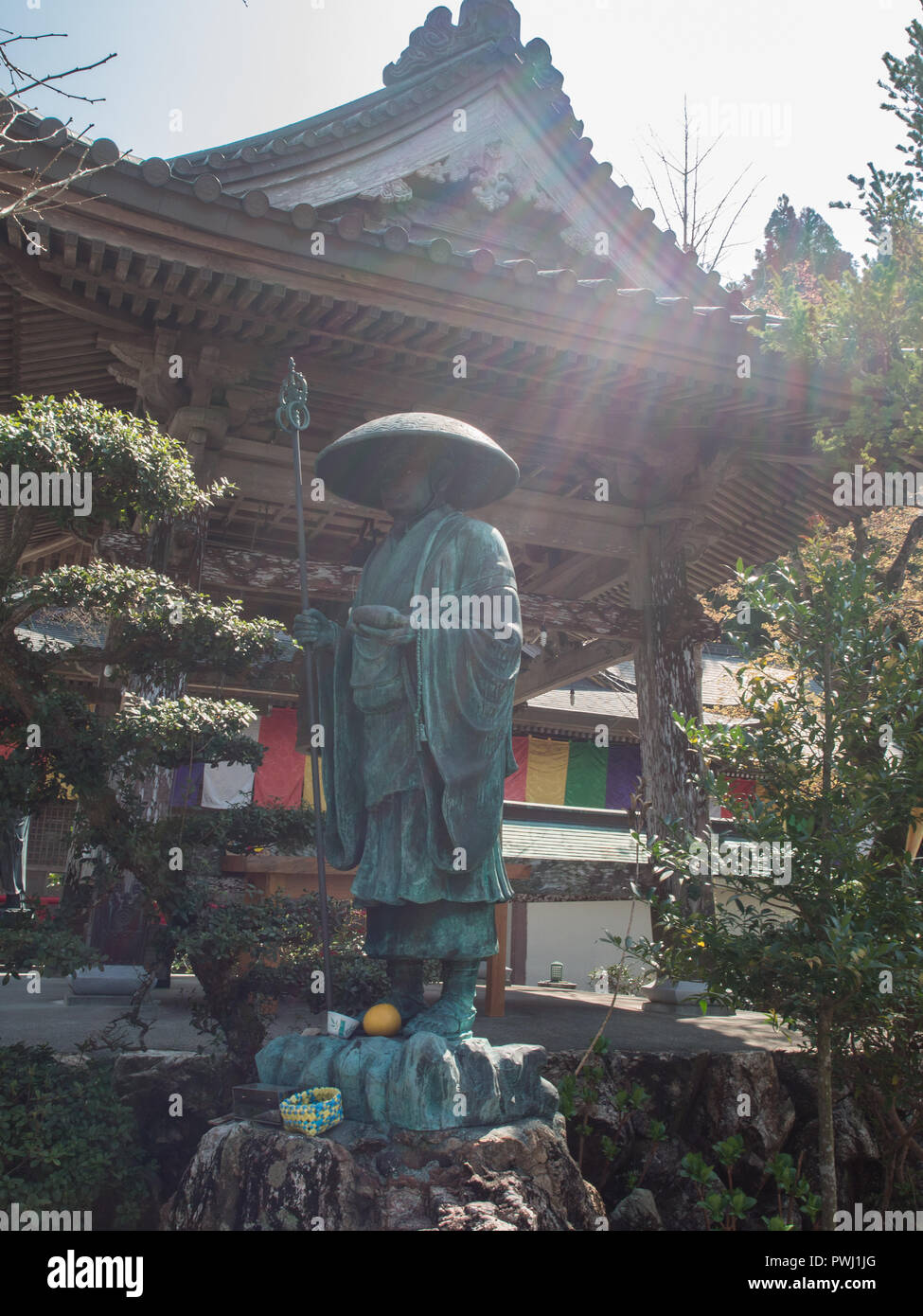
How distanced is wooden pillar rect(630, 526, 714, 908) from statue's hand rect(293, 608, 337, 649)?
459 centimetres

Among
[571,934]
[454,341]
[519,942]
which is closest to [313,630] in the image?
[454,341]

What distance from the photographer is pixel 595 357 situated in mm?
7070

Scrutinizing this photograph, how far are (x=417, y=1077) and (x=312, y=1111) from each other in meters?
0.35

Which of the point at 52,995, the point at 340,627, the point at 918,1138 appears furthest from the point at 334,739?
the point at 52,995

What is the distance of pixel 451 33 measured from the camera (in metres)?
11.1

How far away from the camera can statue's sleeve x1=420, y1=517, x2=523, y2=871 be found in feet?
12.1

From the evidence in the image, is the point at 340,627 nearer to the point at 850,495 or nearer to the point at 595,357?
the point at 595,357

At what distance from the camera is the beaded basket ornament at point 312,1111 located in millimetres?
3180

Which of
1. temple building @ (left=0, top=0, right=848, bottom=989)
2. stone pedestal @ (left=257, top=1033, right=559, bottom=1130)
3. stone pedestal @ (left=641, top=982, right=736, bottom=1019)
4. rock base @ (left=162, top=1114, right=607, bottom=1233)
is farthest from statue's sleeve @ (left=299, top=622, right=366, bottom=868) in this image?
stone pedestal @ (left=641, top=982, right=736, bottom=1019)

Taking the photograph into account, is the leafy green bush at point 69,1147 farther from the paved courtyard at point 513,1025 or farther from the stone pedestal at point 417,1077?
the paved courtyard at point 513,1025

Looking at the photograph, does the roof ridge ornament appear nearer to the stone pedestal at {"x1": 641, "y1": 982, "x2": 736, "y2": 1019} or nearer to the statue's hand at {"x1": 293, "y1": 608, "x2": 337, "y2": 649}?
the statue's hand at {"x1": 293, "y1": 608, "x2": 337, "y2": 649}

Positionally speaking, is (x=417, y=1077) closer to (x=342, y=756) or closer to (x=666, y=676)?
(x=342, y=756)
